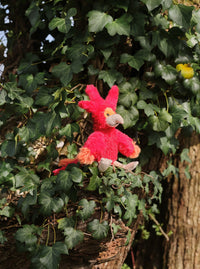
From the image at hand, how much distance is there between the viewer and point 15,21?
1.65 m

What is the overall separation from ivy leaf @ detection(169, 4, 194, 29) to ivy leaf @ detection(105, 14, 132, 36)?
19 centimetres

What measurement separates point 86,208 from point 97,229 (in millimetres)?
114

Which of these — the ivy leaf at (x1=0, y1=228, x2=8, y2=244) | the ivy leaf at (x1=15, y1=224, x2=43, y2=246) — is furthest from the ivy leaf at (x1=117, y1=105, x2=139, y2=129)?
the ivy leaf at (x1=0, y1=228, x2=8, y2=244)

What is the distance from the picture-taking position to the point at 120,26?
1.32 meters

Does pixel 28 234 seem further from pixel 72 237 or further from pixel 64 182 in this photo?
pixel 64 182

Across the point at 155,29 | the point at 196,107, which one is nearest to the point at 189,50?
the point at 155,29

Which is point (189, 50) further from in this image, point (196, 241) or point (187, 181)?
point (196, 241)

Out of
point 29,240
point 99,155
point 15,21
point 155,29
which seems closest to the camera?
point 99,155

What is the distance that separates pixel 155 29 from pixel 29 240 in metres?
1.22

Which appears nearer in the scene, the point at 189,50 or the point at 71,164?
the point at 71,164

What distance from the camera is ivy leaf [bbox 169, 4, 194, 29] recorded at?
1326mm

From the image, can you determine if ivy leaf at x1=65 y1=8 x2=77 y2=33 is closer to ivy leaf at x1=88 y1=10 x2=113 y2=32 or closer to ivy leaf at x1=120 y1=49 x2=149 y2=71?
ivy leaf at x1=88 y1=10 x2=113 y2=32

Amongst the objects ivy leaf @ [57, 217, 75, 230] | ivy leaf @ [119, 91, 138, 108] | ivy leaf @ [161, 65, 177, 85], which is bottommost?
ivy leaf @ [57, 217, 75, 230]

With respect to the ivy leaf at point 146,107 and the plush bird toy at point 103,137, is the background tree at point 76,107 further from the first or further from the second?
the plush bird toy at point 103,137
